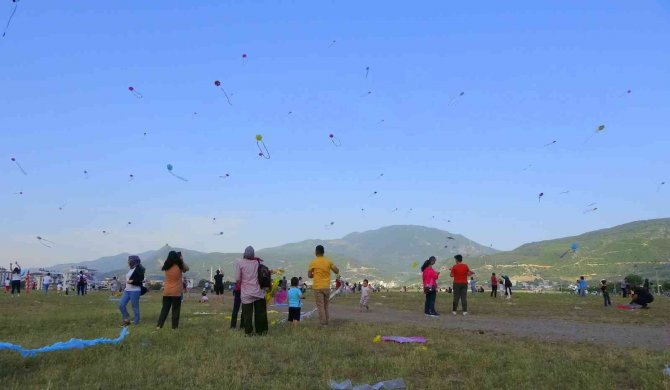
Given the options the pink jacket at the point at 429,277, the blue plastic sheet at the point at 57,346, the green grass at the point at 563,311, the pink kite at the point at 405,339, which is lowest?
the green grass at the point at 563,311

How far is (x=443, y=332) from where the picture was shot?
39.7ft

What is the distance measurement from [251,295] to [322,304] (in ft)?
8.58

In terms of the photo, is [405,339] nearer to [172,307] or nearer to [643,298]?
[172,307]

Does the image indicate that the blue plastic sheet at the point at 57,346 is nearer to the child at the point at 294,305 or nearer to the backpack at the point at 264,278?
the backpack at the point at 264,278

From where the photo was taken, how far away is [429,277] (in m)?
19.0

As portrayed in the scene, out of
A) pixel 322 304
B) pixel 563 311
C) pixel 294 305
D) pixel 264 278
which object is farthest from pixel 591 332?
pixel 563 311

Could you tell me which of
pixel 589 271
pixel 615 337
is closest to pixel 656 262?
pixel 589 271

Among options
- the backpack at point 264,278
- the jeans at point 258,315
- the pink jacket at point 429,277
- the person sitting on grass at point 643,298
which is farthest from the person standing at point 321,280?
the person sitting on grass at point 643,298

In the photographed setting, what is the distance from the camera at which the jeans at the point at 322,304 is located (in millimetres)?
13406

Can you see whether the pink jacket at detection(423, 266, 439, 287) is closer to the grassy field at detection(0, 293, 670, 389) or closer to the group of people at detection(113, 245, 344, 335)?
the group of people at detection(113, 245, 344, 335)

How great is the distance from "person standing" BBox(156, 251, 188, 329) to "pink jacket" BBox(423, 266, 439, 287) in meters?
9.15

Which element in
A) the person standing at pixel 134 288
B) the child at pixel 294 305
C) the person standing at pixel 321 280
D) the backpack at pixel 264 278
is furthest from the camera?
the child at pixel 294 305

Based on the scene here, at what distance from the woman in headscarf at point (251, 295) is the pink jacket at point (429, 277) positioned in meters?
8.52

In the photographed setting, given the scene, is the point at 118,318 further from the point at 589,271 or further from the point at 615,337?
the point at 589,271
